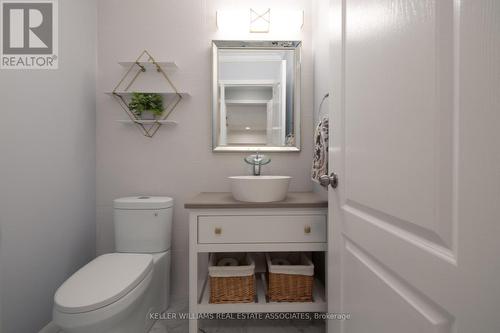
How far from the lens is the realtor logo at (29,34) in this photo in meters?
1.30

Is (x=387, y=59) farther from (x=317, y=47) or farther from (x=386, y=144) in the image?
(x=317, y=47)

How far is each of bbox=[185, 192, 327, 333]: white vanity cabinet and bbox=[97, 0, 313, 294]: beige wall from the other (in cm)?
52

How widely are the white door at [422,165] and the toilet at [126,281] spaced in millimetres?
928

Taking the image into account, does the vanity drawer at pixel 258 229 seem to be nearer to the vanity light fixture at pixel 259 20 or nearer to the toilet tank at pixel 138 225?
the toilet tank at pixel 138 225

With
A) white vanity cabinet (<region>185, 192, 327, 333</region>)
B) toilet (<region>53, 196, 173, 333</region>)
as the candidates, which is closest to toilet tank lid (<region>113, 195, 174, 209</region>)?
toilet (<region>53, 196, 173, 333</region>)

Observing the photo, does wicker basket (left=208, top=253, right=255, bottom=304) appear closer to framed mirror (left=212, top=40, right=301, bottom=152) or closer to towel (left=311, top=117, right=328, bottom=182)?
towel (left=311, top=117, right=328, bottom=182)

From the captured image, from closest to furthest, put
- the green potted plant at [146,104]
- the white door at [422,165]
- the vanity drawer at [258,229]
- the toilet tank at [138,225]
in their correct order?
1. the white door at [422,165]
2. the vanity drawer at [258,229]
3. the toilet tank at [138,225]
4. the green potted plant at [146,104]

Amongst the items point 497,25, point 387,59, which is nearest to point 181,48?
point 387,59

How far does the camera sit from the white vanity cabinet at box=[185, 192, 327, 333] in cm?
133

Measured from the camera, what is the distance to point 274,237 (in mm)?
1347

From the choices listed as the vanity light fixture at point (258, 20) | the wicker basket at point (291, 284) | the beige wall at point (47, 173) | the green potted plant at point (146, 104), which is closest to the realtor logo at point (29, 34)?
the beige wall at point (47, 173)

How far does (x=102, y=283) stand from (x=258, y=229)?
2.42 feet

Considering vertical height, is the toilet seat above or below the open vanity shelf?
above

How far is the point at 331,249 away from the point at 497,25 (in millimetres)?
912
